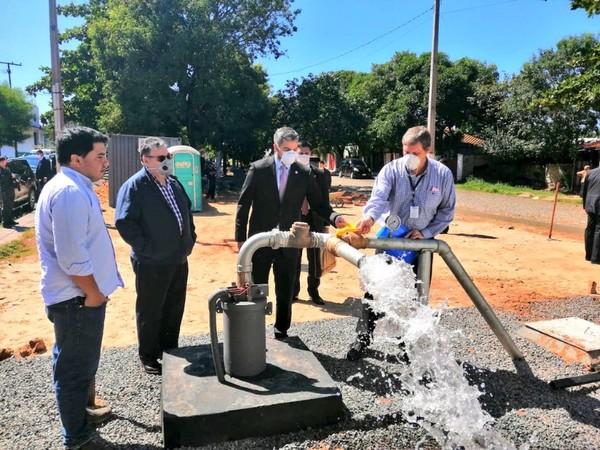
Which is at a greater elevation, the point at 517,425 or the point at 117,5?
the point at 117,5

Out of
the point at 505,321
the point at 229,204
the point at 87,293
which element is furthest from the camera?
the point at 229,204

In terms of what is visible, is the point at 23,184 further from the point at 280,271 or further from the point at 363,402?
the point at 363,402

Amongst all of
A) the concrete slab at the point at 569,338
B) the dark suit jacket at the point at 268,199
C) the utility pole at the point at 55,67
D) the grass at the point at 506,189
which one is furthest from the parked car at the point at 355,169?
the dark suit jacket at the point at 268,199

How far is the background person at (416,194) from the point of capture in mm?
3600

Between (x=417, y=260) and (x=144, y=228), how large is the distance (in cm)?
207

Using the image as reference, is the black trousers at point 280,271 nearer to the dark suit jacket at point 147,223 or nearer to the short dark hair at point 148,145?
the dark suit jacket at point 147,223

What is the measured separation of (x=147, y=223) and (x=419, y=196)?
205 cm

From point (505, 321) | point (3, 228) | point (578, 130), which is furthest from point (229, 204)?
point (578, 130)

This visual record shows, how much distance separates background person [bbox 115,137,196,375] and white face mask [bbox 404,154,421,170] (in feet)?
5.74

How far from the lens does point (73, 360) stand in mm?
2582

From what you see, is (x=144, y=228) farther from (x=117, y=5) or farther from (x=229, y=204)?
(x=117, y=5)

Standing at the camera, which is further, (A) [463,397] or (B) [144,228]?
(B) [144,228]

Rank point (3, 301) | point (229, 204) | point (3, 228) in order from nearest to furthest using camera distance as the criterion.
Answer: point (3, 301) < point (3, 228) < point (229, 204)

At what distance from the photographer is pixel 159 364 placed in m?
3.77
